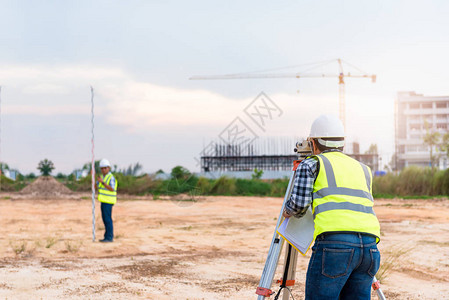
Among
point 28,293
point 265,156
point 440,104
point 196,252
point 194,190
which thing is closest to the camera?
point 28,293

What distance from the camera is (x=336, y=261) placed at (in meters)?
2.98

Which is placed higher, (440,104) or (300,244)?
(440,104)

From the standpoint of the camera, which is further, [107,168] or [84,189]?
[84,189]

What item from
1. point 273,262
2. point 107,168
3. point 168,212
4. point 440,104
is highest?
point 440,104

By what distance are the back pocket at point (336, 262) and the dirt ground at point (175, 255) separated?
10.6 feet

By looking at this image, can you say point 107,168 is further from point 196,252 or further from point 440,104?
point 440,104

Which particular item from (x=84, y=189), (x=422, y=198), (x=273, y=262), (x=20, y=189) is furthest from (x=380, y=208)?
(x=20, y=189)

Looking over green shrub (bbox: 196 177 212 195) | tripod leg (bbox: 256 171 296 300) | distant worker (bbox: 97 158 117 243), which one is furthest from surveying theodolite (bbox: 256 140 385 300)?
green shrub (bbox: 196 177 212 195)

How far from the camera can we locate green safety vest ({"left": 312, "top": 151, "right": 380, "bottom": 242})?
9.96 ft

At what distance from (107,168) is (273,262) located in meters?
7.70

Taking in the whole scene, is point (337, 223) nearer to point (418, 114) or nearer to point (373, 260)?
point (373, 260)

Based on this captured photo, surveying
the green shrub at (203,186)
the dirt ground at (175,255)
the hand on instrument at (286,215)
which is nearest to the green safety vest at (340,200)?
the hand on instrument at (286,215)

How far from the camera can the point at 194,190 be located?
26250 millimetres

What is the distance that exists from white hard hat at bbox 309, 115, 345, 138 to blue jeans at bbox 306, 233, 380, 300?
2.32 feet
